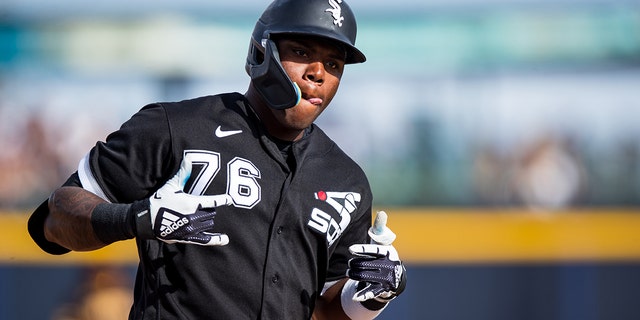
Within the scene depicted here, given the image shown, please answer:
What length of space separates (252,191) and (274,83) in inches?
14.9

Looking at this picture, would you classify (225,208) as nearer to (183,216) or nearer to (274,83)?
(183,216)

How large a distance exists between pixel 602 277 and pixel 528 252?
698mm

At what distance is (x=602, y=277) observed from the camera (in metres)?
9.03

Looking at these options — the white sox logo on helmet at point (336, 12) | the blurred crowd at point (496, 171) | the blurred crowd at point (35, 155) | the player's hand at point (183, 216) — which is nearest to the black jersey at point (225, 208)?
the player's hand at point (183, 216)

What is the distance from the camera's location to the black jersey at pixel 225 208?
11.1 feet

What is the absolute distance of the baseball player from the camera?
3.38 meters

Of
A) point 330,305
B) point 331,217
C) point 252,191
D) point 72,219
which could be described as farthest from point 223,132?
point 330,305

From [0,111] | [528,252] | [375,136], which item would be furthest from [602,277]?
[0,111]

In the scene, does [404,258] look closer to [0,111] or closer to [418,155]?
[418,155]

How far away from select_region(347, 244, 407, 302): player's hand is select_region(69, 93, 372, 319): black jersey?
5.5 inches

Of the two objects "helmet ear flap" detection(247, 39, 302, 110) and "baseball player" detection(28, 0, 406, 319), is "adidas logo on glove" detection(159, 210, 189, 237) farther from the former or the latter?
"helmet ear flap" detection(247, 39, 302, 110)

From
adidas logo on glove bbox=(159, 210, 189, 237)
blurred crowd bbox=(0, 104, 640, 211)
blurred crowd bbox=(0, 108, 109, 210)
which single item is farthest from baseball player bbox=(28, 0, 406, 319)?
blurred crowd bbox=(0, 108, 109, 210)

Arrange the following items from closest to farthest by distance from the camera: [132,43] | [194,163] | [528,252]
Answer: [194,163], [528,252], [132,43]

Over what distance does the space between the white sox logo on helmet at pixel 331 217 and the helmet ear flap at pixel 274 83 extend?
0.35 metres
